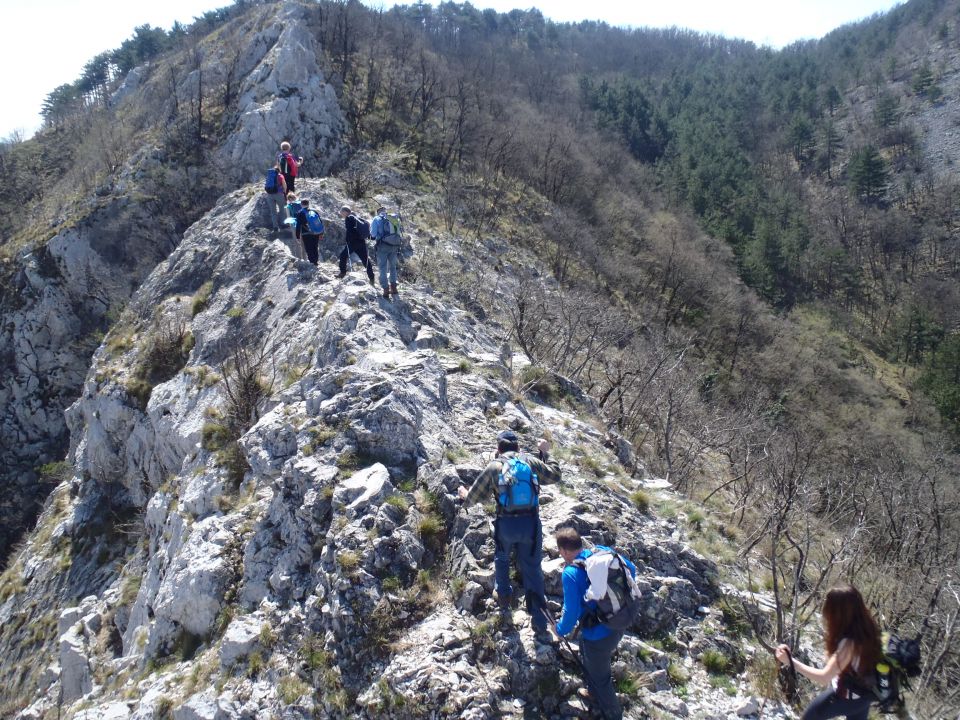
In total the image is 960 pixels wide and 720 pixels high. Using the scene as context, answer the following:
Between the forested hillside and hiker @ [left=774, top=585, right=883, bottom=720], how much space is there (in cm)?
245

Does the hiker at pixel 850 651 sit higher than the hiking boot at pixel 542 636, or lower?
higher

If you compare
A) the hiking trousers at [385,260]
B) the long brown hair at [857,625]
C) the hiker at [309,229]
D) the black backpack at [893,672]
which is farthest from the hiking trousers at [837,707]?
the hiker at [309,229]

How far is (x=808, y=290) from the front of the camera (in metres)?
59.5

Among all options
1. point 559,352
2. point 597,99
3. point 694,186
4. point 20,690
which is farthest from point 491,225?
point 597,99

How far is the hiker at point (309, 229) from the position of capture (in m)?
13.7

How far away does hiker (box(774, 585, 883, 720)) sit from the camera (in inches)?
154

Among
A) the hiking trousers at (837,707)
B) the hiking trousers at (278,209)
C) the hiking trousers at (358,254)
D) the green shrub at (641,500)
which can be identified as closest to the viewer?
the hiking trousers at (837,707)

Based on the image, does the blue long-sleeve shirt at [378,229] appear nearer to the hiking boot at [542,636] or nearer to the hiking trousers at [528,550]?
the hiking trousers at [528,550]

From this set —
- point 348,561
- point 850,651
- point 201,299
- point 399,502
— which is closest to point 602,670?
point 850,651

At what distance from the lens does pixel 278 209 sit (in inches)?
669

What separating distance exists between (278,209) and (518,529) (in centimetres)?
1440

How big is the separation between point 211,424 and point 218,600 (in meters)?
4.25

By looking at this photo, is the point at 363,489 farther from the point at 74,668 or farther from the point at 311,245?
the point at 311,245

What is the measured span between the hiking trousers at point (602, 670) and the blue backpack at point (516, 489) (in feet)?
4.24
